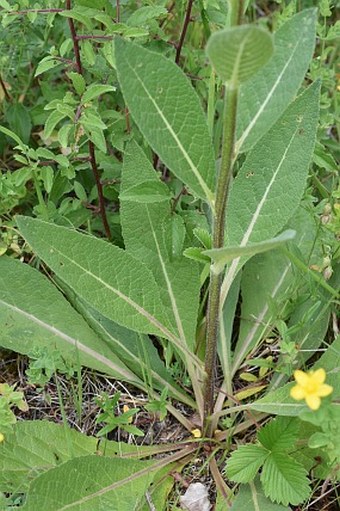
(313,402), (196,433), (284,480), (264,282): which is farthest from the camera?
(264,282)

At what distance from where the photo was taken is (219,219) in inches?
59.6

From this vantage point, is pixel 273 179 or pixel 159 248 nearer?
pixel 273 179

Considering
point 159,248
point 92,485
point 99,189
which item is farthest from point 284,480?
point 99,189

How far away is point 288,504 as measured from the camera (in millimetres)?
1735

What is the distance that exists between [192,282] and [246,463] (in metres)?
0.54

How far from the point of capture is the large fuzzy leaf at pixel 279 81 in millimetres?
1473

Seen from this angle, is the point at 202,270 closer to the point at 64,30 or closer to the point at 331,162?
the point at 331,162

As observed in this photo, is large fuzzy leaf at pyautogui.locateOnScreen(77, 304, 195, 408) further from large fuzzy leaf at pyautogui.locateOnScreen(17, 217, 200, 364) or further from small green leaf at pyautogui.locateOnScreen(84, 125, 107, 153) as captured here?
small green leaf at pyautogui.locateOnScreen(84, 125, 107, 153)

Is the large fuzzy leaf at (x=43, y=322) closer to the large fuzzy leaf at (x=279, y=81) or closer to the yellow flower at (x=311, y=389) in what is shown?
the yellow flower at (x=311, y=389)

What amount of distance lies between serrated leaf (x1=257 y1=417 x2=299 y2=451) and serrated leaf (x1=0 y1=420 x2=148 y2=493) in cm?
38

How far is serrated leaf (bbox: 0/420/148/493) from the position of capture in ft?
5.81

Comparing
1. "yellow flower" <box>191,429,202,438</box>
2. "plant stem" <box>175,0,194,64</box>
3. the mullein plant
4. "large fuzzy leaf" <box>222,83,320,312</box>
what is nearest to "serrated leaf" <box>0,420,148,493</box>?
the mullein plant

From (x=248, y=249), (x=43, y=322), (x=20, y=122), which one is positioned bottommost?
(x=43, y=322)

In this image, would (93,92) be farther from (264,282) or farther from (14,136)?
(264,282)
